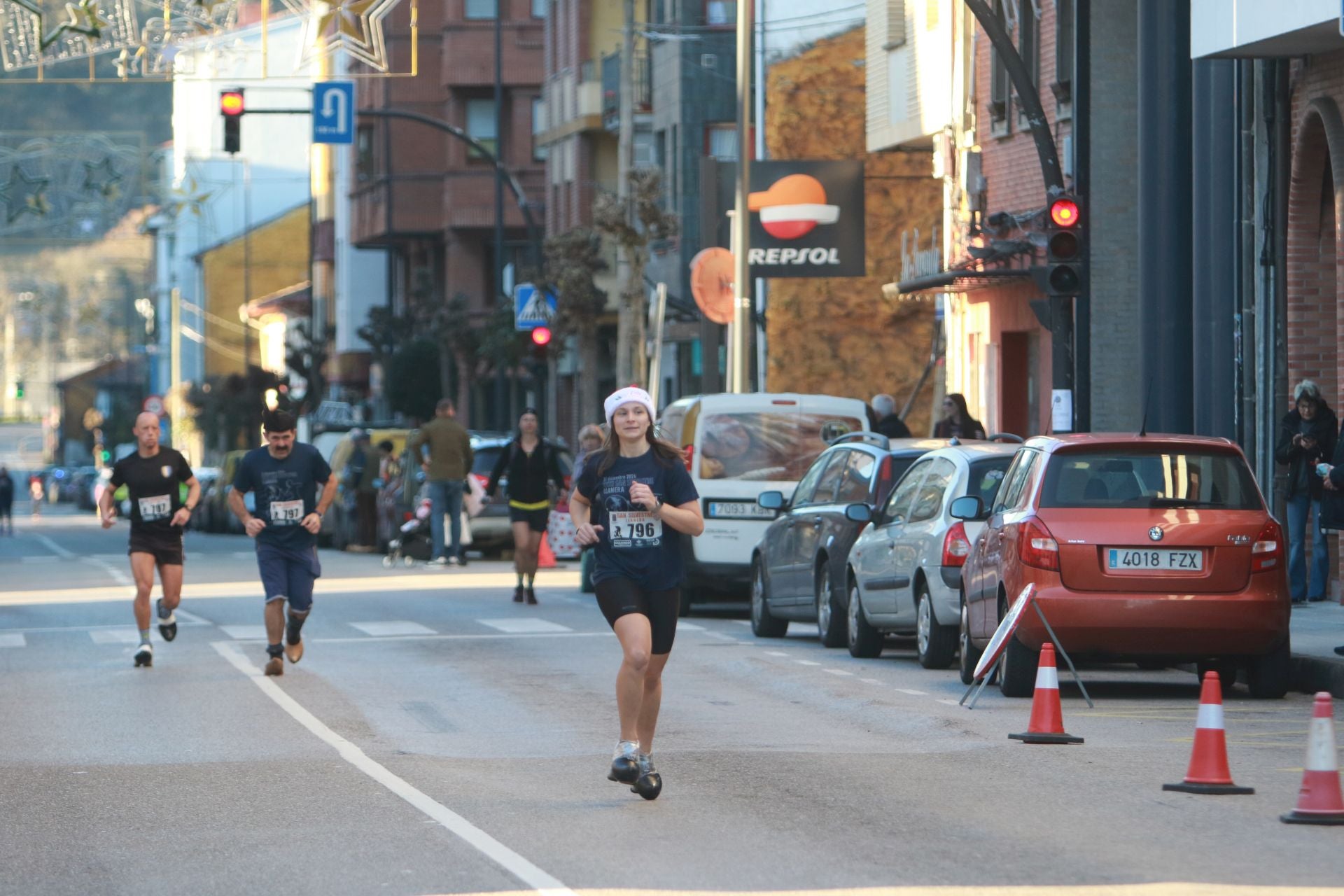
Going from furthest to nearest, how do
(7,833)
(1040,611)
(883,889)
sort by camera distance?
(1040,611) < (7,833) < (883,889)

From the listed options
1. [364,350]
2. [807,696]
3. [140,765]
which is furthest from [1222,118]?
[364,350]

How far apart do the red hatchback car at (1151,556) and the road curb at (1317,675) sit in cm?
54

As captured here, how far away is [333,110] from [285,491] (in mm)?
21396

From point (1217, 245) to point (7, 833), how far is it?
51.9 ft

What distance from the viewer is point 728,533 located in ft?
76.7

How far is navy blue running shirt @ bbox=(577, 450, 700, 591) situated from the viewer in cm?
1115

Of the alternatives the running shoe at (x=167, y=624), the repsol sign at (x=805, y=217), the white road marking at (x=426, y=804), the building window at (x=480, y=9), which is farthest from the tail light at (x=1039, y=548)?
the building window at (x=480, y=9)

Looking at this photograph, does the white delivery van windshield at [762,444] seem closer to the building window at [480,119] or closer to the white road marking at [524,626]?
the white road marking at [524,626]

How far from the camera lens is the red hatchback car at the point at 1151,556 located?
49.1 ft

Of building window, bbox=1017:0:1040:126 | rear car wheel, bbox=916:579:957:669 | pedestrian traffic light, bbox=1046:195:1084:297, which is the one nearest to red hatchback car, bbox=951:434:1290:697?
rear car wheel, bbox=916:579:957:669

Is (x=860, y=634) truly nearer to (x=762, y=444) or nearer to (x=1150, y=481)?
(x=1150, y=481)

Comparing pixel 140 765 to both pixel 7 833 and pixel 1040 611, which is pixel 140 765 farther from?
pixel 1040 611

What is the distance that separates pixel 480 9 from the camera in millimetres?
66750

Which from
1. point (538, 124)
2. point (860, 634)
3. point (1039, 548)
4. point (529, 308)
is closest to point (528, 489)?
point (860, 634)
